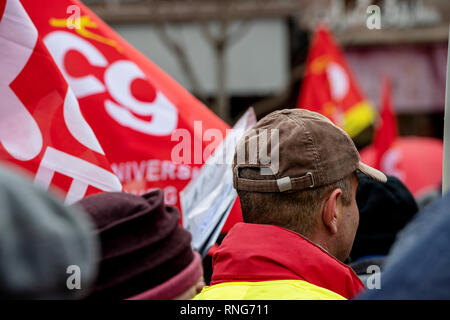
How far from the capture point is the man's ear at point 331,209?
5.73ft

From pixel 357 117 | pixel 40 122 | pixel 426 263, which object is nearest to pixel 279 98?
pixel 357 117

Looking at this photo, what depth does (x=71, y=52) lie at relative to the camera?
112 inches

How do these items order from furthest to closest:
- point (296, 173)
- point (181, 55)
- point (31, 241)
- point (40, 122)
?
point (181, 55) < point (40, 122) < point (296, 173) < point (31, 241)

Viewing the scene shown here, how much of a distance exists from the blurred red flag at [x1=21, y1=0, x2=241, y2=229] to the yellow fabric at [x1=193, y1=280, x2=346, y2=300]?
50.1 inches

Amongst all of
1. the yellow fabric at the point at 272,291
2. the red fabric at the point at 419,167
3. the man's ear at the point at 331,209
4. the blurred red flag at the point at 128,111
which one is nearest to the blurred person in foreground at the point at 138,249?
the yellow fabric at the point at 272,291

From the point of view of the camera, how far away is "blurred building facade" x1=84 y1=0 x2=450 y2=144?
34.1 feet

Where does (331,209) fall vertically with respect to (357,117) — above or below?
above

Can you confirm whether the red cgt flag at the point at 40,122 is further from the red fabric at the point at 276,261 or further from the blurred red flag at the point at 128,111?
the red fabric at the point at 276,261

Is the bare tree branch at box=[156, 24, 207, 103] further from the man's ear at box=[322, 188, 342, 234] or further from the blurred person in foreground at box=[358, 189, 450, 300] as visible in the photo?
the blurred person in foreground at box=[358, 189, 450, 300]

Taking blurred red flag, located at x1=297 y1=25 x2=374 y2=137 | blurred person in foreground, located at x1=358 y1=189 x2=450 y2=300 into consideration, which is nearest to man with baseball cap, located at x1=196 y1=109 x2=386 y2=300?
blurred person in foreground, located at x1=358 y1=189 x2=450 y2=300

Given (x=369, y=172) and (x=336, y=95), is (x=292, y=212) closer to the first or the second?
(x=369, y=172)

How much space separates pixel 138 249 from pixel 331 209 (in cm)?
61

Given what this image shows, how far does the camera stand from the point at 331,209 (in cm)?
175

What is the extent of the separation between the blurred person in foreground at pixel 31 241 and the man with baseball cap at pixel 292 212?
2.91 feet
